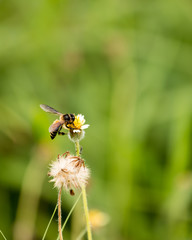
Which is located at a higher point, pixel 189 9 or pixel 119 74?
pixel 189 9

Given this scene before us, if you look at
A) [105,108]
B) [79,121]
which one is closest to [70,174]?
[79,121]

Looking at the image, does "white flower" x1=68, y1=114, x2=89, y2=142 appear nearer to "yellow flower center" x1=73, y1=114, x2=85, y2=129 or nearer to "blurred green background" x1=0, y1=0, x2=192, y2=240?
"yellow flower center" x1=73, y1=114, x2=85, y2=129

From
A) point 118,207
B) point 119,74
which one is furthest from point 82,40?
point 118,207

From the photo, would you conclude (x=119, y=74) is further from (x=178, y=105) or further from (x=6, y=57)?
(x=6, y=57)

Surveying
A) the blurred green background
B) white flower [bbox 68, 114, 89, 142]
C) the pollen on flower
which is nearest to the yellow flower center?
white flower [bbox 68, 114, 89, 142]

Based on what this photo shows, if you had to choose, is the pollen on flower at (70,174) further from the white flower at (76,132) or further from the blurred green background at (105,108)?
the blurred green background at (105,108)

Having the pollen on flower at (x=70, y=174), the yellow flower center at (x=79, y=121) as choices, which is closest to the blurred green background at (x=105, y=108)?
the yellow flower center at (x=79, y=121)
